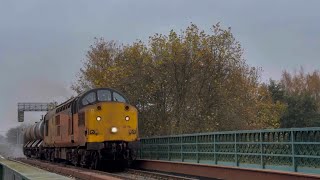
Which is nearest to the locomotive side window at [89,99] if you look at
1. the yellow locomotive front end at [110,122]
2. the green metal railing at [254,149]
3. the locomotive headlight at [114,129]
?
the yellow locomotive front end at [110,122]

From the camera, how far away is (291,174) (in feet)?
41.4

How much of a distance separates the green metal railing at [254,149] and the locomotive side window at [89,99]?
432 cm

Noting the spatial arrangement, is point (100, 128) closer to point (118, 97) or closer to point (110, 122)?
point (110, 122)

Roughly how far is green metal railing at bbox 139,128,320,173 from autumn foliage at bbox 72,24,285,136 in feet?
27.5

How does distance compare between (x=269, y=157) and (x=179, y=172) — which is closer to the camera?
(x=269, y=157)

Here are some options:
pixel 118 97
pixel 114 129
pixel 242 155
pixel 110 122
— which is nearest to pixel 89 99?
pixel 118 97

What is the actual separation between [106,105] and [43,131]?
588 inches

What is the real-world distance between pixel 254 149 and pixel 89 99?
10.5 metres

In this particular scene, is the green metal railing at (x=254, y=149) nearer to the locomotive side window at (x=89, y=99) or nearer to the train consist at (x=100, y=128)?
the train consist at (x=100, y=128)

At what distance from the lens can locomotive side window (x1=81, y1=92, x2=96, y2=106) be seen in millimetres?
23172

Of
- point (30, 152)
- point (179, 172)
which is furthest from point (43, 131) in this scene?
point (179, 172)

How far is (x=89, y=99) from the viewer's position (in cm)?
2330

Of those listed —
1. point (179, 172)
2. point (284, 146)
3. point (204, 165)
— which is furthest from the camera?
point (179, 172)

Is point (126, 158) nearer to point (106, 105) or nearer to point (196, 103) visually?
point (106, 105)
